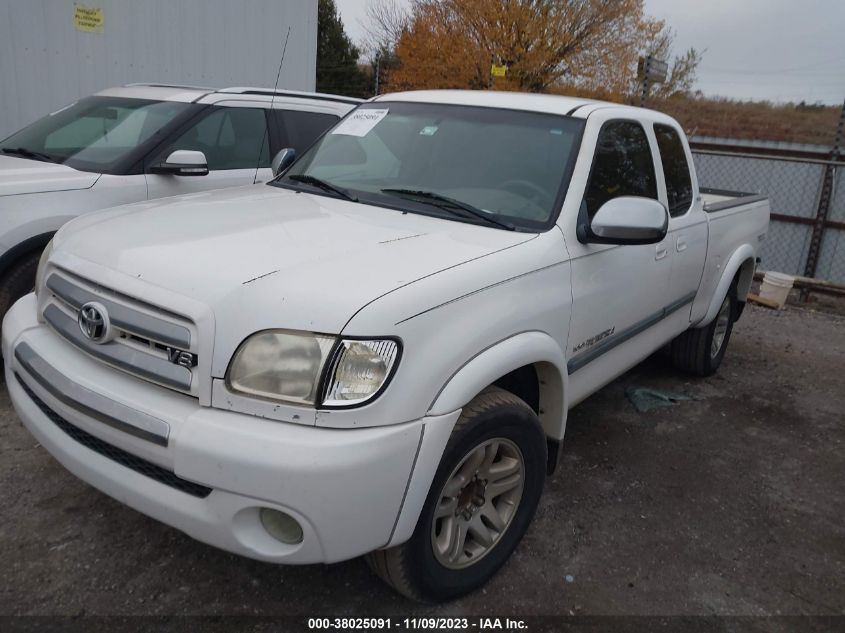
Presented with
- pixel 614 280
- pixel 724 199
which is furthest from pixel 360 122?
pixel 724 199

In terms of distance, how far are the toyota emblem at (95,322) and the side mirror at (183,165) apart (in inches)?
96.7

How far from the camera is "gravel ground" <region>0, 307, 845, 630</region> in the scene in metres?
2.64

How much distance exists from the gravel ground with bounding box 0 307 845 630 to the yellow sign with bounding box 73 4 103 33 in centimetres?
557

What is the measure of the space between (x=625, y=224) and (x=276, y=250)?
142 centimetres

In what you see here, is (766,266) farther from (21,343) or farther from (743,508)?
(21,343)

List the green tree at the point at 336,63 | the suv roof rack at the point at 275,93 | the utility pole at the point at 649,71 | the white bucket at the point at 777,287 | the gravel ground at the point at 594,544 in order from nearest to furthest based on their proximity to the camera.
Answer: the gravel ground at the point at 594,544 → the suv roof rack at the point at 275,93 → the white bucket at the point at 777,287 → the utility pole at the point at 649,71 → the green tree at the point at 336,63

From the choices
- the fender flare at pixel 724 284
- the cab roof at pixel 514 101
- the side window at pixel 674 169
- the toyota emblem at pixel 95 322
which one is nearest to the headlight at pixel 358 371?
the toyota emblem at pixel 95 322

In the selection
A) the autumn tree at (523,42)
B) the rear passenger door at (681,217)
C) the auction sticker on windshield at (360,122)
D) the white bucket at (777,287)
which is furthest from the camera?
the autumn tree at (523,42)

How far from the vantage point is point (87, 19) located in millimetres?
8109

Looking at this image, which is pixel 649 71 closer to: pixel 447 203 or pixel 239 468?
pixel 447 203

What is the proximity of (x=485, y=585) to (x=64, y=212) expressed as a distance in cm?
327

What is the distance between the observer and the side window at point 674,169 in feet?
13.4

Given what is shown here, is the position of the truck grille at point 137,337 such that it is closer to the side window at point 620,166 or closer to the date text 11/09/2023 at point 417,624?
the date text 11/09/2023 at point 417,624

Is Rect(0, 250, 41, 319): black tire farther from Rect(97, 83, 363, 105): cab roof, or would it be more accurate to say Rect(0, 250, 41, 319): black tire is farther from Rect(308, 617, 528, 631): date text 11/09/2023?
Rect(308, 617, 528, 631): date text 11/09/2023
